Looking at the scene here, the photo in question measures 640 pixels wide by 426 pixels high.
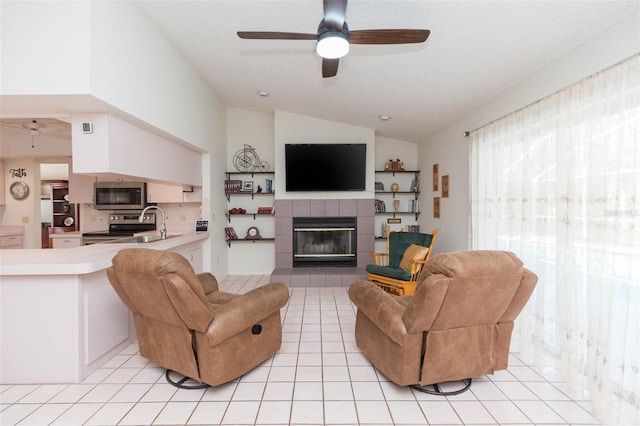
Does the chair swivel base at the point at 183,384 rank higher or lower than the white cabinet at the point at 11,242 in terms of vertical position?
lower

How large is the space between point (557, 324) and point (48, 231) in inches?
396

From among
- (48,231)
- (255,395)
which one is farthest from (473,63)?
(48,231)

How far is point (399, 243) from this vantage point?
4672 mm

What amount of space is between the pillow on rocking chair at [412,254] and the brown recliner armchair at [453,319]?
6.38 feet

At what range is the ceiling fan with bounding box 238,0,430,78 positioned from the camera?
6.11ft

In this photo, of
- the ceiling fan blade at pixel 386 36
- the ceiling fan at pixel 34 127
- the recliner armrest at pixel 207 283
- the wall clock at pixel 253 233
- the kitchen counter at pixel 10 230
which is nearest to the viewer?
the ceiling fan blade at pixel 386 36

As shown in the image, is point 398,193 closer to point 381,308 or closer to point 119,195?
point 381,308

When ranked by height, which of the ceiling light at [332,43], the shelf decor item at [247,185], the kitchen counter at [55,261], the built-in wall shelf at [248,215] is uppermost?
the ceiling light at [332,43]

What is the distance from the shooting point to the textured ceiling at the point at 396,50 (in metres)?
2.12

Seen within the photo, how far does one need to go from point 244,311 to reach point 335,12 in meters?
2.00

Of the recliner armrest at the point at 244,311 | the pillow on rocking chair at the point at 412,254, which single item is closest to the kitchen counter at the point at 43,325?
the recliner armrest at the point at 244,311

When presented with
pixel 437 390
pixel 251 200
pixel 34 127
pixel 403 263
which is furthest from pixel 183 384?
pixel 251 200

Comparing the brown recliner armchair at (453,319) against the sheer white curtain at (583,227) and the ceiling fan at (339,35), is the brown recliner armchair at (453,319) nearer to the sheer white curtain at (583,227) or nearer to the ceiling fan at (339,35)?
the sheer white curtain at (583,227)

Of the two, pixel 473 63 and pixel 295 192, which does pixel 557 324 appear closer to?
pixel 473 63
